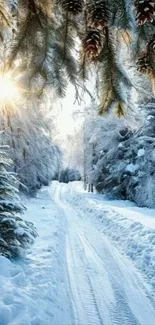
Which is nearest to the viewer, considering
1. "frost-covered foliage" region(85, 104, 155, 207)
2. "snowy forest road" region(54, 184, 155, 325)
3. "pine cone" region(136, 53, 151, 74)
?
"pine cone" region(136, 53, 151, 74)

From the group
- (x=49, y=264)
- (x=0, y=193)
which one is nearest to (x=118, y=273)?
(x=49, y=264)

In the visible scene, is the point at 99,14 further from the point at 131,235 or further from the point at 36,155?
the point at 36,155

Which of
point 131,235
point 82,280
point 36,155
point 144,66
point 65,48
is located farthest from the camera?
point 36,155

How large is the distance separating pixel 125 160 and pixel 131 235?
10.7m

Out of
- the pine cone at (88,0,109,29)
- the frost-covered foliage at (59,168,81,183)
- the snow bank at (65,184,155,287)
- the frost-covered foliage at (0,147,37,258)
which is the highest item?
the frost-covered foliage at (59,168,81,183)

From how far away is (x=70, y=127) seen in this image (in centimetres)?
859

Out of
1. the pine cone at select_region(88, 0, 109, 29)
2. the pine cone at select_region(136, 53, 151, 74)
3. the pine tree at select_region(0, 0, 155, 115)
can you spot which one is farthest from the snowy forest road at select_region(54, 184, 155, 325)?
the pine cone at select_region(88, 0, 109, 29)

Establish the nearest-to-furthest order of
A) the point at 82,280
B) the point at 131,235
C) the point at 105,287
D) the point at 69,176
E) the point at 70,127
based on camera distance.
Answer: the point at 105,287
the point at 82,280
the point at 70,127
the point at 131,235
the point at 69,176

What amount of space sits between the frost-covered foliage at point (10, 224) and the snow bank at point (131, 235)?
106 inches

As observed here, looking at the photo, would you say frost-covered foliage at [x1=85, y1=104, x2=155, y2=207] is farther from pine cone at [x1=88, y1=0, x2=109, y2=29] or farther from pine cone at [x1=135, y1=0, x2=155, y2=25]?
pine cone at [x1=135, y1=0, x2=155, y2=25]

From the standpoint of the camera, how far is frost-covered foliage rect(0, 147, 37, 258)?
6512 mm

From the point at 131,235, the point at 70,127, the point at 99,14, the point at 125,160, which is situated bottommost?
the point at 131,235

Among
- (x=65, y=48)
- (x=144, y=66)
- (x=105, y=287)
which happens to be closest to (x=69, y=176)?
(x=105, y=287)

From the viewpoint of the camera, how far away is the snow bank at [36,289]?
4410 millimetres
